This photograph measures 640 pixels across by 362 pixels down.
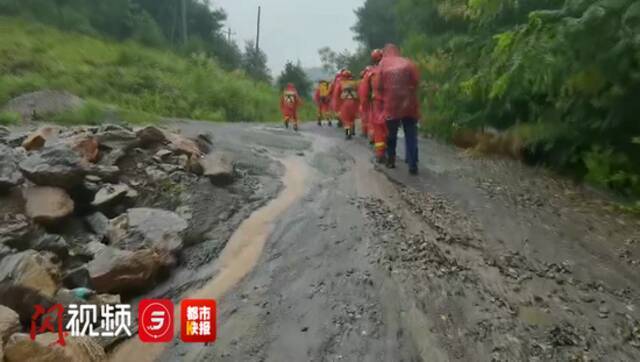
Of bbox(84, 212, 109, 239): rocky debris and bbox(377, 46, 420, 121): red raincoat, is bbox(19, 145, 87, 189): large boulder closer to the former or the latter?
bbox(84, 212, 109, 239): rocky debris

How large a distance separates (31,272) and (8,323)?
66 cm

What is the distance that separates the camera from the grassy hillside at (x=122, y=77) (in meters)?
23.9

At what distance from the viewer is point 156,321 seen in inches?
156

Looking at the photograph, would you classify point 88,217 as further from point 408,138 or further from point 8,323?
point 408,138

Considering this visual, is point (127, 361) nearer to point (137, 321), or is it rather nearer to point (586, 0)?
point (137, 321)

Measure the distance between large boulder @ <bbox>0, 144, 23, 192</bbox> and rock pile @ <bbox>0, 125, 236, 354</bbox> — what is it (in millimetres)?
10

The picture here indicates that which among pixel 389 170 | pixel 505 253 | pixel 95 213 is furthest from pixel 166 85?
pixel 505 253

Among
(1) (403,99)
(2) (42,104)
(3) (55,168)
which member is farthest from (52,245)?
(2) (42,104)

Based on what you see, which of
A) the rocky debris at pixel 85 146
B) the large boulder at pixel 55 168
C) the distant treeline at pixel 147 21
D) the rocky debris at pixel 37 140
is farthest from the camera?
the distant treeline at pixel 147 21

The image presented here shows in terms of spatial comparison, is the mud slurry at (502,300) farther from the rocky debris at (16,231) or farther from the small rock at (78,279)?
the rocky debris at (16,231)

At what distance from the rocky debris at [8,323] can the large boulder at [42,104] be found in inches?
555

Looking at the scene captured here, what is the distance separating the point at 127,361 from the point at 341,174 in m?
5.16

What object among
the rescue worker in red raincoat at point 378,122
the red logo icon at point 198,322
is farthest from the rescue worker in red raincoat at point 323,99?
the red logo icon at point 198,322

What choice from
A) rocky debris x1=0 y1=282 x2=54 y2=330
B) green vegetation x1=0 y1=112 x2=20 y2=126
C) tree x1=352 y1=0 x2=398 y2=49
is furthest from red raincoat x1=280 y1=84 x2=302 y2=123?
tree x1=352 y1=0 x2=398 y2=49
